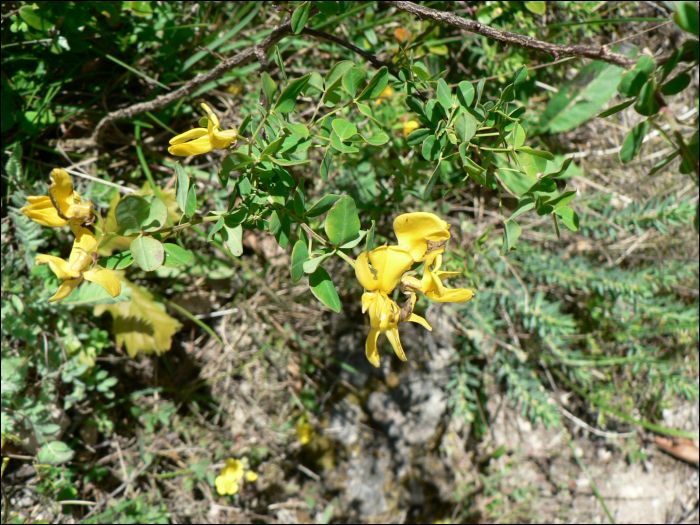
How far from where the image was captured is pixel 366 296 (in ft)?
2.79

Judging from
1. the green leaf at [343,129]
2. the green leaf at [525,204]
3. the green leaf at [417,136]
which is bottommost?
the green leaf at [525,204]

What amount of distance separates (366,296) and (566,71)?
8.01 feet

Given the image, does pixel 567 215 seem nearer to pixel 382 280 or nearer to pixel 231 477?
pixel 382 280

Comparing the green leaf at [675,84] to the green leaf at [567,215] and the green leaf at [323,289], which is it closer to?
the green leaf at [567,215]

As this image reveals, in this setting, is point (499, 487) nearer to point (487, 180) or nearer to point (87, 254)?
point (487, 180)

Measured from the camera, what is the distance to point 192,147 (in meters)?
0.90

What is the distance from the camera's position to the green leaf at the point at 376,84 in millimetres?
958

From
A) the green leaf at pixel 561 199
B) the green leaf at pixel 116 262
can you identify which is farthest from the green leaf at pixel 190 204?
the green leaf at pixel 561 199

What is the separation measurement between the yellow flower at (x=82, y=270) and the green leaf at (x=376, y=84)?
60cm

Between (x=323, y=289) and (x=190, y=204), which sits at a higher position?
(x=190, y=204)

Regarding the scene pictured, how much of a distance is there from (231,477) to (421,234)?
6.44 ft

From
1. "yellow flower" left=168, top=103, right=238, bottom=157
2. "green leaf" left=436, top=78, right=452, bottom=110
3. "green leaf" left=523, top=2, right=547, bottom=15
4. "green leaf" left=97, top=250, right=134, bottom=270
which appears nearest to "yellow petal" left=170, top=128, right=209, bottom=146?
"yellow flower" left=168, top=103, right=238, bottom=157

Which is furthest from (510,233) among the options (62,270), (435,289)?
(62,270)

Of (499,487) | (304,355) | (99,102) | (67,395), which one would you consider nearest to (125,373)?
(67,395)
